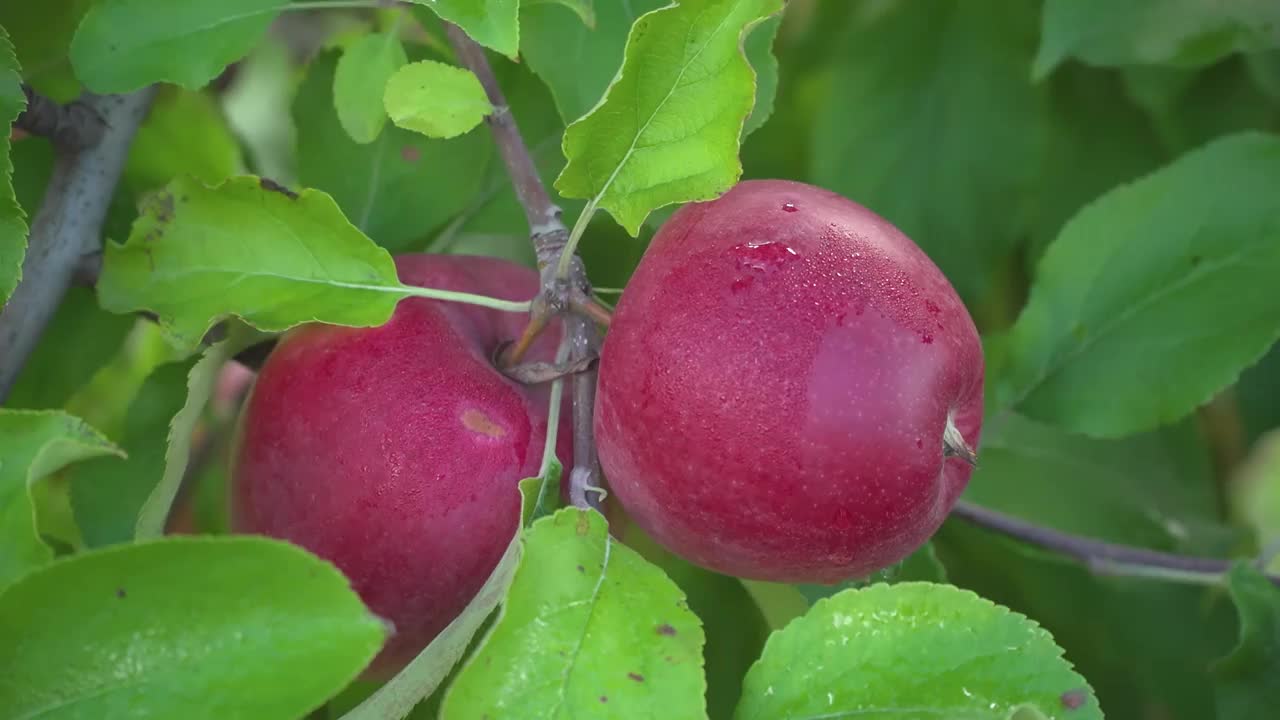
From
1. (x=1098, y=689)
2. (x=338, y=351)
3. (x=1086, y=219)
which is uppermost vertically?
(x=338, y=351)

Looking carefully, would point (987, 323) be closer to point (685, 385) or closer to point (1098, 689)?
point (1098, 689)

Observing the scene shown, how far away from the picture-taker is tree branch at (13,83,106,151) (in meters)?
0.72

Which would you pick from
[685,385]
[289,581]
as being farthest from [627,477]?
[289,581]

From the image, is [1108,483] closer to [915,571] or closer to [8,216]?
[915,571]

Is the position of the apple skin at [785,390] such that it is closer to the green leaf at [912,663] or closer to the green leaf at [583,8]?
the green leaf at [912,663]

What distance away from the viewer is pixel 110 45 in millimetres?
640

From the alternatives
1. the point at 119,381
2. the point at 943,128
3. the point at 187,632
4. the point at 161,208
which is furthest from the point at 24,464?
the point at 943,128

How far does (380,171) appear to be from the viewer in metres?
0.82

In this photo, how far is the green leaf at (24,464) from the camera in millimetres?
504

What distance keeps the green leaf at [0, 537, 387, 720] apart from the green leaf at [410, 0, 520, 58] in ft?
0.85

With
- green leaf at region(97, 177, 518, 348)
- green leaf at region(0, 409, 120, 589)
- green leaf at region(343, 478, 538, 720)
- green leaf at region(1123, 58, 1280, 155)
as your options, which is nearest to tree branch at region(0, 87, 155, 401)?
green leaf at region(97, 177, 518, 348)

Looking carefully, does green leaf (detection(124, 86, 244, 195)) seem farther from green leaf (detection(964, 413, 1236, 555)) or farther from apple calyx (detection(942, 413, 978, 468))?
green leaf (detection(964, 413, 1236, 555))

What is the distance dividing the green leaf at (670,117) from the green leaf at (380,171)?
0.84 ft

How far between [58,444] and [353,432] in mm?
164
